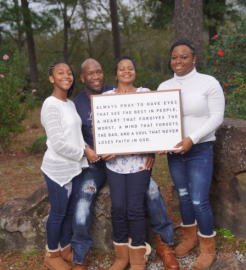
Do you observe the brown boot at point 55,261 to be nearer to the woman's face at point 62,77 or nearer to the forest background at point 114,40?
the woman's face at point 62,77

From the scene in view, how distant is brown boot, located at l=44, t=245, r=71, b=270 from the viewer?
2.97 metres

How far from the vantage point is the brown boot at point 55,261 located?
9.74ft

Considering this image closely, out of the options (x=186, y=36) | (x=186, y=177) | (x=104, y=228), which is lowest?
(x=104, y=228)

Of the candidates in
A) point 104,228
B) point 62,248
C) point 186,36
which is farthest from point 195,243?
point 186,36

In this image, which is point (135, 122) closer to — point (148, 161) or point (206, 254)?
point (148, 161)

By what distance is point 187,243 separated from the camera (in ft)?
10.5

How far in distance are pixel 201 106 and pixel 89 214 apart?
5.28ft

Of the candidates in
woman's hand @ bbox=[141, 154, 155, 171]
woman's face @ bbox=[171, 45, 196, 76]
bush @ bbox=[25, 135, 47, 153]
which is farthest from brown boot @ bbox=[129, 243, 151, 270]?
bush @ bbox=[25, 135, 47, 153]

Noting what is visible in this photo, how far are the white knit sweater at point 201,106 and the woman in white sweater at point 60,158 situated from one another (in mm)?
1047

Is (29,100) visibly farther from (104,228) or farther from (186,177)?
(186,177)

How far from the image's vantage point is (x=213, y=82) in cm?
277

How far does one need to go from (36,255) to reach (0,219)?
0.63m

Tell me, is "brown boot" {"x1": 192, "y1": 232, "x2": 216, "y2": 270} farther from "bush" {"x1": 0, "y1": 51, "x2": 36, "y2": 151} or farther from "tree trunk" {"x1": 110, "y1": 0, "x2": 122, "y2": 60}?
"tree trunk" {"x1": 110, "y1": 0, "x2": 122, "y2": 60}

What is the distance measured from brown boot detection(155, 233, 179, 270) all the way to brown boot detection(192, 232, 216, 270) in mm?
212
